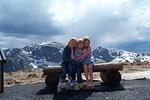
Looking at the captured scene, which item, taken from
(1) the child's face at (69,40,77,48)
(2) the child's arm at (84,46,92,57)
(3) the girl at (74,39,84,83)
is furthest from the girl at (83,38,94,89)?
(1) the child's face at (69,40,77,48)

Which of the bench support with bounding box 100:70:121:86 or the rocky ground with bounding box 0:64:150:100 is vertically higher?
the bench support with bounding box 100:70:121:86

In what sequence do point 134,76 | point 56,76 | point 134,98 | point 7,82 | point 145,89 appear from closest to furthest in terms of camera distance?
1. point 134,98
2. point 145,89
3. point 56,76
4. point 134,76
5. point 7,82

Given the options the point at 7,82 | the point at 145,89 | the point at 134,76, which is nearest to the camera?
the point at 145,89

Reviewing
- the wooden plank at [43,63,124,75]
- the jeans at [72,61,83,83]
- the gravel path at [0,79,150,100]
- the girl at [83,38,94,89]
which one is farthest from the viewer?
the wooden plank at [43,63,124,75]

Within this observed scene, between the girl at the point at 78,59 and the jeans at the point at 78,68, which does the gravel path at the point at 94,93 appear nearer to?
the jeans at the point at 78,68

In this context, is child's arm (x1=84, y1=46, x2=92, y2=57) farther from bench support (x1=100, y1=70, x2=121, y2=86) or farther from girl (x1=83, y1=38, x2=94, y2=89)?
bench support (x1=100, y1=70, x2=121, y2=86)

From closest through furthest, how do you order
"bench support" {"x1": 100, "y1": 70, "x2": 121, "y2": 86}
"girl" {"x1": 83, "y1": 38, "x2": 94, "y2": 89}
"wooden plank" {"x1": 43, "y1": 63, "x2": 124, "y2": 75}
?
"girl" {"x1": 83, "y1": 38, "x2": 94, "y2": 89}, "wooden plank" {"x1": 43, "y1": 63, "x2": 124, "y2": 75}, "bench support" {"x1": 100, "y1": 70, "x2": 121, "y2": 86}

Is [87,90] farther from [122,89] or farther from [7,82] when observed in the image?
[7,82]

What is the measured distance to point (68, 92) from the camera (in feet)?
57.6

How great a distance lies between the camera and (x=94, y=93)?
56.0ft

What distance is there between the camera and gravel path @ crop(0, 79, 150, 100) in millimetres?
16250

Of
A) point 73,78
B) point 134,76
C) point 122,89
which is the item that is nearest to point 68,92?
point 73,78

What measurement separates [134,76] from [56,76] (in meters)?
4.85

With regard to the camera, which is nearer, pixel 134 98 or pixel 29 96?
pixel 134 98
